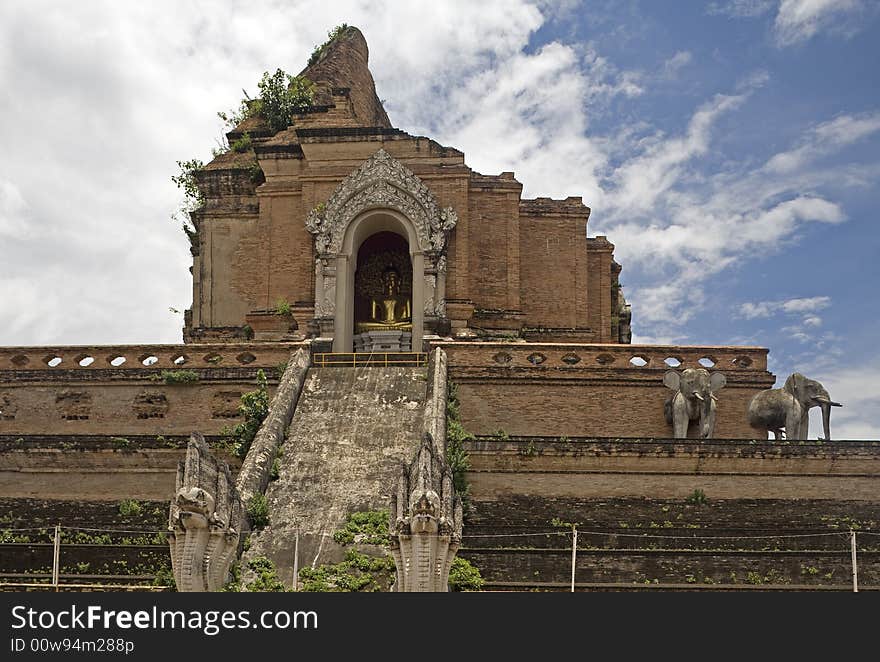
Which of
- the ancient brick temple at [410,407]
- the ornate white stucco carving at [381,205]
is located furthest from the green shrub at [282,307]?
the ornate white stucco carving at [381,205]

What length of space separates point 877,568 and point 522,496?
5839mm

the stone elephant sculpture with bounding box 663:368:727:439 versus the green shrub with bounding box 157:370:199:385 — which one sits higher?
the green shrub with bounding box 157:370:199:385

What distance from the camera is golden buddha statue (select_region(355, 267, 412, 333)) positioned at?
1112 inches

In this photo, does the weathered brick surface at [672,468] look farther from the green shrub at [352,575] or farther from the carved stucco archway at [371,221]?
the carved stucco archway at [371,221]

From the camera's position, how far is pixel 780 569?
16.4 metres

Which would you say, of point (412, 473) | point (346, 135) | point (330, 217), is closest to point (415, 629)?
point (412, 473)

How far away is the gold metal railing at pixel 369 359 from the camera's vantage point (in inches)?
917

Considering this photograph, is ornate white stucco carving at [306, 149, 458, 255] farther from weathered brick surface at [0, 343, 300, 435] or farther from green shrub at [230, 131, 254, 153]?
green shrub at [230, 131, 254, 153]

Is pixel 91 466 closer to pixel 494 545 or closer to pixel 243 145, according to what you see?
pixel 494 545

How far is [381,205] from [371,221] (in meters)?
0.68

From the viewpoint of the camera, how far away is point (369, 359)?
76.8 feet

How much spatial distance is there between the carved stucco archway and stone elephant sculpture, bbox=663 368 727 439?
6649 mm

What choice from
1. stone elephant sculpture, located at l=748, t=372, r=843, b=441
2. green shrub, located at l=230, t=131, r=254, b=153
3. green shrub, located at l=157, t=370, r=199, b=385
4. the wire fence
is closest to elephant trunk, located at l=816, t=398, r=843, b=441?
stone elephant sculpture, located at l=748, t=372, r=843, b=441

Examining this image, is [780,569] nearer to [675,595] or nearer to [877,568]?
[877,568]
